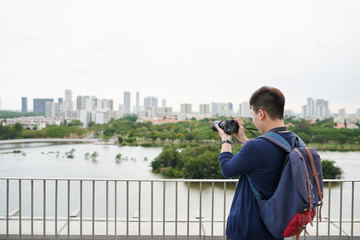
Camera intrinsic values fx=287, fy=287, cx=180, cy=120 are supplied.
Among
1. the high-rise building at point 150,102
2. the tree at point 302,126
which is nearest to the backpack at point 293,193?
the tree at point 302,126

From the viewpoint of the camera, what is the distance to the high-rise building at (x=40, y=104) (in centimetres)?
2125

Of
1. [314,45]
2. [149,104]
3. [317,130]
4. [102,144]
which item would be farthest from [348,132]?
[149,104]

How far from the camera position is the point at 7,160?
15633 mm

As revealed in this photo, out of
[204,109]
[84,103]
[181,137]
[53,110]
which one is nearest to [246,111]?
[181,137]

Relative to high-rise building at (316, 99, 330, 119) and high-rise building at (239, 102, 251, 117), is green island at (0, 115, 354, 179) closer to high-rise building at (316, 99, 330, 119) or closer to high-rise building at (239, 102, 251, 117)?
high-rise building at (316, 99, 330, 119)

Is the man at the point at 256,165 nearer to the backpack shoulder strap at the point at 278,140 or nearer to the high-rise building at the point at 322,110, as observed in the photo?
the backpack shoulder strap at the point at 278,140

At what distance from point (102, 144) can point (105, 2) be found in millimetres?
9164

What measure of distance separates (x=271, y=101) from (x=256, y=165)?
0.23 metres

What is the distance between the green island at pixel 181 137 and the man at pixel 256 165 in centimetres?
915

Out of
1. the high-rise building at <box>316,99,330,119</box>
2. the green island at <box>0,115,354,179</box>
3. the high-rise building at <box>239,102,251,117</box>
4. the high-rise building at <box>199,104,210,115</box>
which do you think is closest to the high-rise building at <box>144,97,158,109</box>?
the green island at <box>0,115,354,179</box>

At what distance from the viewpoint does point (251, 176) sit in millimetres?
970

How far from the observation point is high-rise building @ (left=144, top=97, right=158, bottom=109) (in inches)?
1148

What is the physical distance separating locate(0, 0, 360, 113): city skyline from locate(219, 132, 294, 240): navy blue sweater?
11.9 metres

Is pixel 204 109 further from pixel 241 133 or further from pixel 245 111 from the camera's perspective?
pixel 241 133
